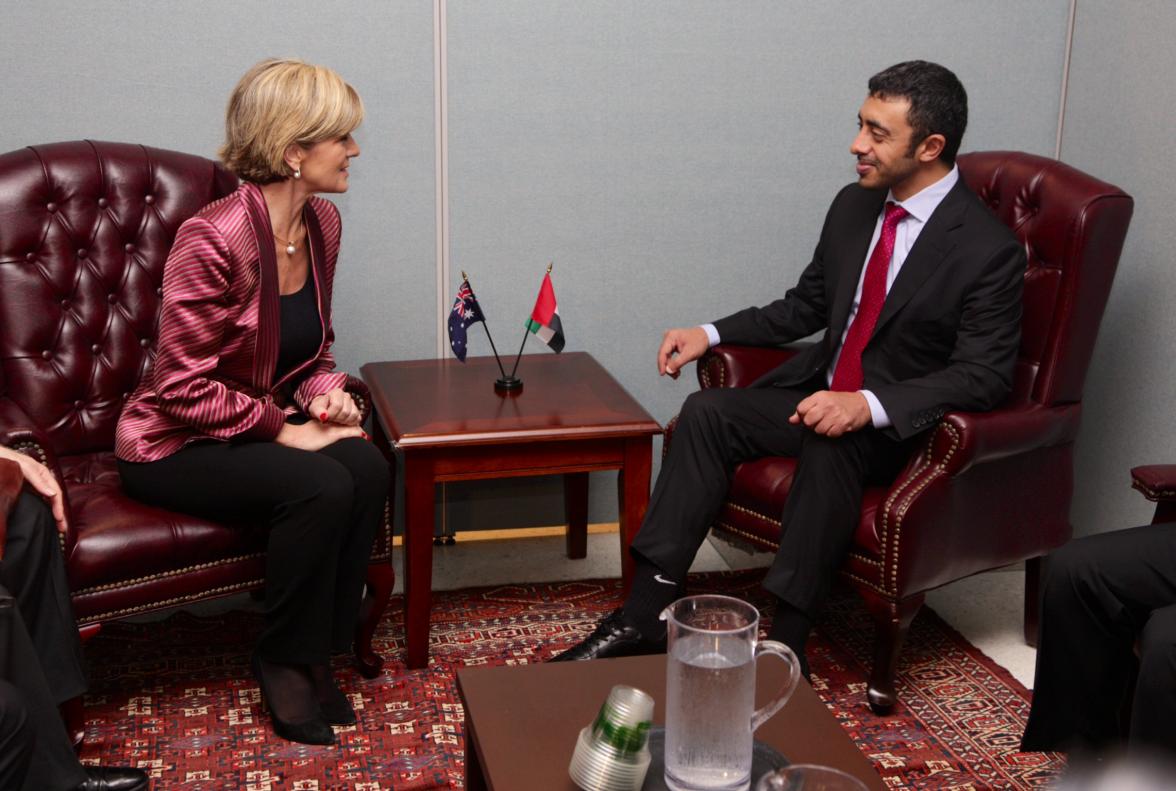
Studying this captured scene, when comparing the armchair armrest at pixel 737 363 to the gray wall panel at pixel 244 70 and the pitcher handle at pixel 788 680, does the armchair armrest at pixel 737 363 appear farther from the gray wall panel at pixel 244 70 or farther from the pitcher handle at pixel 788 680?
the pitcher handle at pixel 788 680

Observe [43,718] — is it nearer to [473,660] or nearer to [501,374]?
[473,660]

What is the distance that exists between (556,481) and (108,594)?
1543 millimetres

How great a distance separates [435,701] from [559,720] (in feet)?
3.38

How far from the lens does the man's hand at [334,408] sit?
2.85 m

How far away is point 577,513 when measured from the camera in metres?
3.69

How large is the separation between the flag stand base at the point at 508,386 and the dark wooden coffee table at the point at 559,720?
4.14 ft

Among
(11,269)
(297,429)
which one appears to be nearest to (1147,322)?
(297,429)

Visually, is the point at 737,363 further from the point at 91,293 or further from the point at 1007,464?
the point at 91,293

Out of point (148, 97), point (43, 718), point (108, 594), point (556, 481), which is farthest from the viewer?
point (556, 481)

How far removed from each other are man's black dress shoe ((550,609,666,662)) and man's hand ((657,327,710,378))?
0.65 meters

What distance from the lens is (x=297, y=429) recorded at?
286cm

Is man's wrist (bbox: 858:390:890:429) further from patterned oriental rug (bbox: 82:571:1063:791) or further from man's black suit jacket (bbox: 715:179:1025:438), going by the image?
patterned oriental rug (bbox: 82:571:1063:791)

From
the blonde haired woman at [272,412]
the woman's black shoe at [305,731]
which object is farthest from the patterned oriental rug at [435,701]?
the blonde haired woman at [272,412]

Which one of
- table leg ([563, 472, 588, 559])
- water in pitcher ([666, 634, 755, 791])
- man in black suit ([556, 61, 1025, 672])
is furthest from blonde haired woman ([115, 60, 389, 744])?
water in pitcher ([666, 634, 755, 791])
